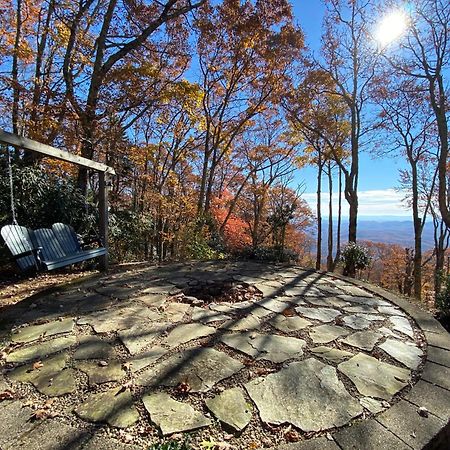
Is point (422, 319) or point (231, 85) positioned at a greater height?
point (231, 85)

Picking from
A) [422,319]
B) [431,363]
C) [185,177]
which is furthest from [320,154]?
[431,363]

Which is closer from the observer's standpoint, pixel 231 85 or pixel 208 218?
pixel 208 218

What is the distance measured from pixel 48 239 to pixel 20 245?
494 mm

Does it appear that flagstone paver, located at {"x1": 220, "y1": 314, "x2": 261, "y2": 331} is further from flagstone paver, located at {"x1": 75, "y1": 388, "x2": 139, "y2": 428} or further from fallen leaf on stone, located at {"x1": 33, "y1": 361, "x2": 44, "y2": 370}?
fallen leaf on stone, located at {"x1": 33, "y1": 361, "x2": 44, "y2": 370}

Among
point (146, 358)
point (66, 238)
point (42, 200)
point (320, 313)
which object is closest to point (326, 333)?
point (320, 313)

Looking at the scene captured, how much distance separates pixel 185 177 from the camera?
47.2 feet

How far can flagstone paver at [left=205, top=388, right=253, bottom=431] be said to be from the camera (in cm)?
136

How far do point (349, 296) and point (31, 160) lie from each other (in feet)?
17.2

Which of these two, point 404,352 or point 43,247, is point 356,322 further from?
Result: point 43,247

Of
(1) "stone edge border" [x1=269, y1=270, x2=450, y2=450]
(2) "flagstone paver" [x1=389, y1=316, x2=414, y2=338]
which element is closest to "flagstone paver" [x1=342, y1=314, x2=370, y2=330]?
(2) "flagstone paver" [x1=389, y1=316, x2=414, y2=338]

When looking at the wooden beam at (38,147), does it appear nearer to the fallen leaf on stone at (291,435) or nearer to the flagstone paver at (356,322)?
the fallen leaf on stone at (291,435)

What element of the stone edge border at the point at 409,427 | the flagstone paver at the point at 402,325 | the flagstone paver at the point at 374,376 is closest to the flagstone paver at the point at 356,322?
the flagstone paver at the point at 402,325

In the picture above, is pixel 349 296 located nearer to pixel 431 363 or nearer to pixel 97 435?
pixel 431 363

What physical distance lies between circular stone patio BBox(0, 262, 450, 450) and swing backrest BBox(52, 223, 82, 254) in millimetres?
826
